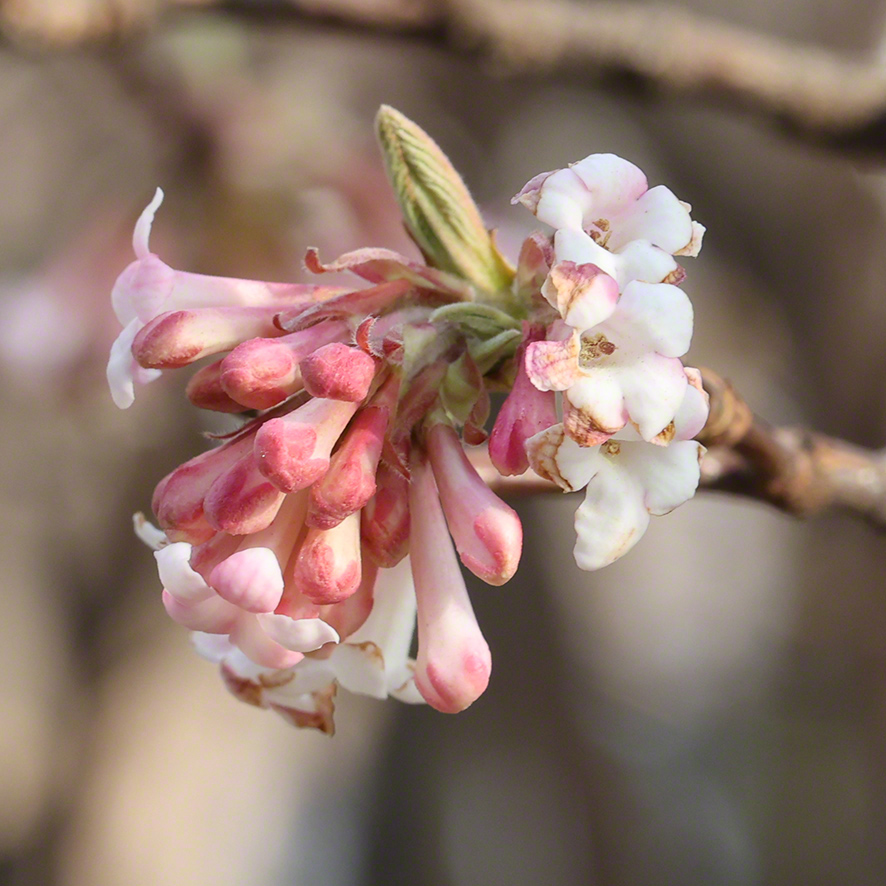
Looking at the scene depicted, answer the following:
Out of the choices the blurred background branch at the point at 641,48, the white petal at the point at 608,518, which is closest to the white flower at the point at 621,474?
the white petal at the point at 608,518

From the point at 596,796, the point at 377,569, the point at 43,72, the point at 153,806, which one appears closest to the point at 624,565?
the point at 596,796

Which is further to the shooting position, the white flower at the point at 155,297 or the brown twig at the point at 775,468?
Result: the brown twig at the point at 775,468

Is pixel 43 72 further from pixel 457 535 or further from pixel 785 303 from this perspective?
pixel 457 535

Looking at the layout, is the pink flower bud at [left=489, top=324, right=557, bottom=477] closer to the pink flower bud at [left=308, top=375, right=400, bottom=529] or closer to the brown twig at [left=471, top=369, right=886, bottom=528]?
the pink flower bud at [left=308, top=375, right=400, bottom=529]

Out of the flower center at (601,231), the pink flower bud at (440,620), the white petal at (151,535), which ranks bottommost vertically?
the white petal at (151,535)

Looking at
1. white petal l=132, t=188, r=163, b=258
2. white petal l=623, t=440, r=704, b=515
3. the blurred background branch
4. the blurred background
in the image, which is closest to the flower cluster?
white petal l=623, t=440, r=704, b=515

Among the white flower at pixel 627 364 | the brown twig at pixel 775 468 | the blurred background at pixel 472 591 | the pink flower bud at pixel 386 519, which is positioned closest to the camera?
the white flower at pixel 627 364

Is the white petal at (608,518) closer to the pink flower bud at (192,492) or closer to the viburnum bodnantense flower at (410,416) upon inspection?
the viburnum bodnantense flower at (410,416)

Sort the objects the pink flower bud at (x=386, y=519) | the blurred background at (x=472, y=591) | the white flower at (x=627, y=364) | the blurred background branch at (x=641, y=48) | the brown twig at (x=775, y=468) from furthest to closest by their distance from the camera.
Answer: the blurred background at (x=472, y=591) → the blurred background branch at (x=641, y=48) → the brown twig at (x=775, y=468) → the pink flower bud at (x=386, y=519) → the white flower at (x=627, y=364)

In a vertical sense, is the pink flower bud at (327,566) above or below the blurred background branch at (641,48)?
below

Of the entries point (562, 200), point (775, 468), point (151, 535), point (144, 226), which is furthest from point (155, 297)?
point (775, 468)
